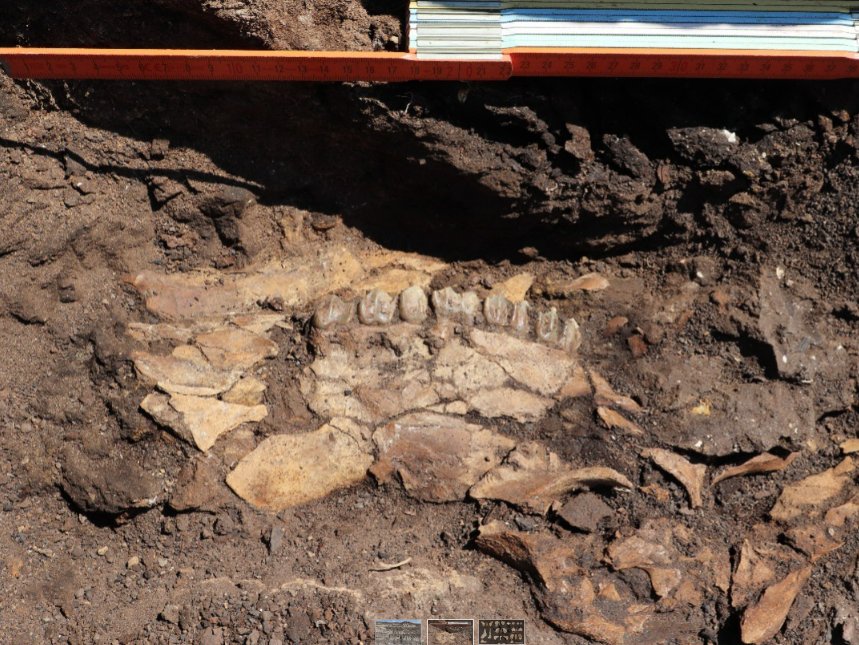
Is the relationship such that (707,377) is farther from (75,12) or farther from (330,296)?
(75,12)

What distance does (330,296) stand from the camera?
3.62 metres

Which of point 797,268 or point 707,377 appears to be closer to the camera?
point 707,377

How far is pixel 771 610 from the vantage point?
321 centimetres

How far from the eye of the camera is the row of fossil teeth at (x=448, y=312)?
11.6 ft

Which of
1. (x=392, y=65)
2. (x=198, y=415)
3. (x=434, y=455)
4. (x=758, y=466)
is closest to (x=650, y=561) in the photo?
(x=758, y=466)

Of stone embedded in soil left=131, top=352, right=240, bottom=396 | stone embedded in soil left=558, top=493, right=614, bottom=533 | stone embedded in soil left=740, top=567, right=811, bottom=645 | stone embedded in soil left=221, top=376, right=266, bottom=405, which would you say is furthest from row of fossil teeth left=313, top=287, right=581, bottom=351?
stone embedded in soil left=740, top=567, right=811, bottom=645

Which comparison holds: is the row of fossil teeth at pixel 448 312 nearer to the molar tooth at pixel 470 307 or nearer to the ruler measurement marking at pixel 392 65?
the molar tooth at pixel 470 307

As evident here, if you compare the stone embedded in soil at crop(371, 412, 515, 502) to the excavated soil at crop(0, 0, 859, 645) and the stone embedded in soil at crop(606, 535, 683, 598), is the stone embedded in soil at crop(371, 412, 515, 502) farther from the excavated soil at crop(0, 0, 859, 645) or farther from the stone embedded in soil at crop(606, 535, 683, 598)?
the stone embedded in soil at crop(606, 535, 683, 598)

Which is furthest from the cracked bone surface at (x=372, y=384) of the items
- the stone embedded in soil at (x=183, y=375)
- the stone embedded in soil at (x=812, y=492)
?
the stone embedded in soil at (x=812, y=492)

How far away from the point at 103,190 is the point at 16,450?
1224 millimetres

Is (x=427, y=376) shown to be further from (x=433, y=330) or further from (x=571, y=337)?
(x=571, y=337)

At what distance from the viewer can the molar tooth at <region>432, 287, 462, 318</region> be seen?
3.61m

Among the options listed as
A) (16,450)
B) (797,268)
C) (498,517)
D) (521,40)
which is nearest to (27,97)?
(16,450)

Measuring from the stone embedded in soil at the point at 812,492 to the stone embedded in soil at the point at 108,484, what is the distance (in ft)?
8.46
